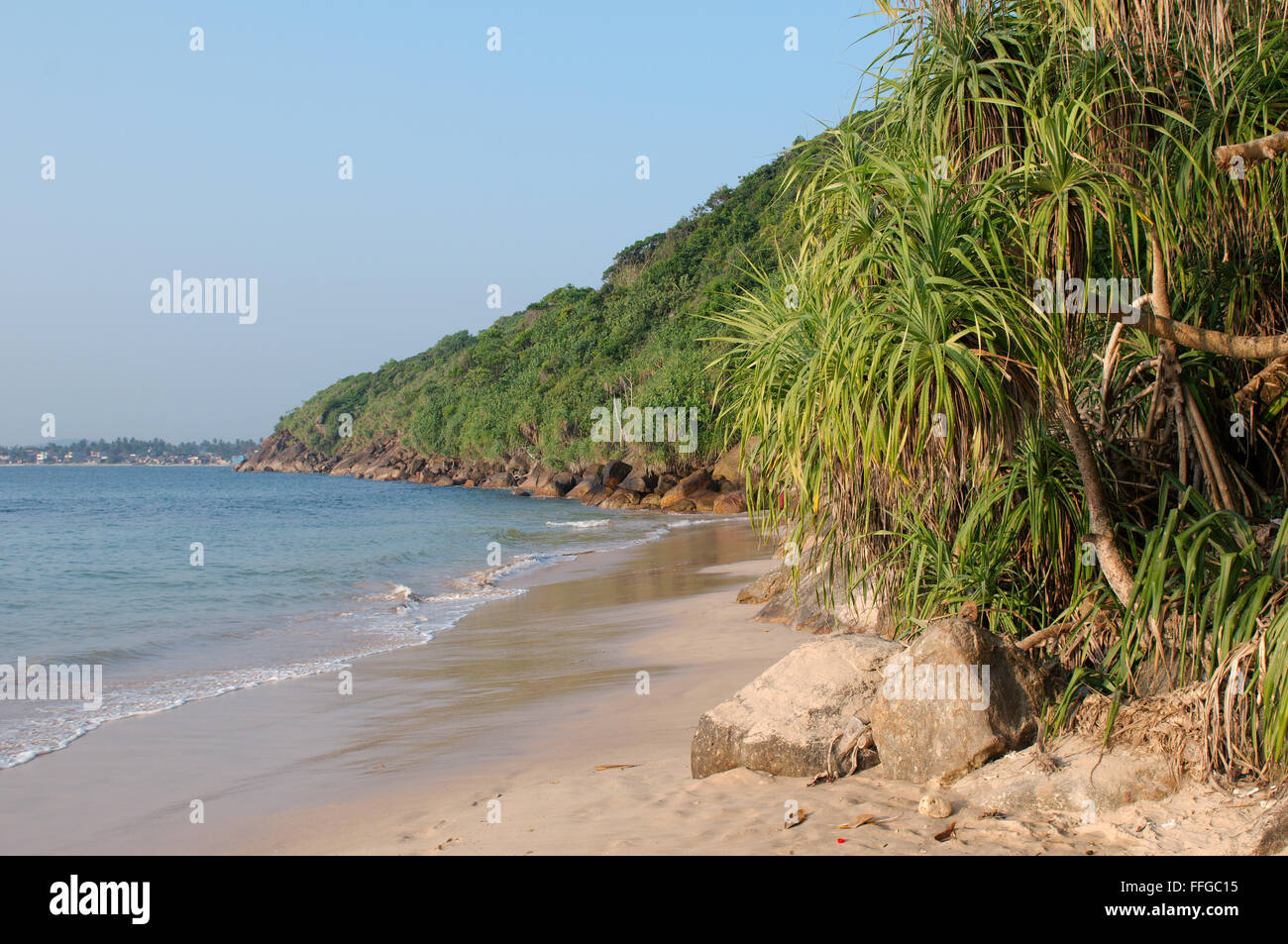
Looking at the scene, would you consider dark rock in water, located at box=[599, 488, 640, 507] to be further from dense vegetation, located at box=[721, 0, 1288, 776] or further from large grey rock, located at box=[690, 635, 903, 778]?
dense vegetation, located at box=[721, 0, 1288, 776]

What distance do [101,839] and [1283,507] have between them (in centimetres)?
691

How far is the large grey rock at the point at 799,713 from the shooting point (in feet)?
16.2

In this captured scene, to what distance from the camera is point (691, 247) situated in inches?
2835

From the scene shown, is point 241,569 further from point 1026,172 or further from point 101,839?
point 1026,172

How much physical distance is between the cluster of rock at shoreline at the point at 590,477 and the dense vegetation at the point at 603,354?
1.26m

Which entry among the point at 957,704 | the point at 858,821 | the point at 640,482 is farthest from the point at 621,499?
the point at 858,821

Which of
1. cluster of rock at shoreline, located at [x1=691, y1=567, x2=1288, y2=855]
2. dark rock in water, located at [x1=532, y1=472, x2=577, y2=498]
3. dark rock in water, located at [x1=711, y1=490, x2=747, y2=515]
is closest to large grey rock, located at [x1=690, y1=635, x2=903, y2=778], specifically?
cluster of rock at shoreline, located at [x1=691, y1=567, x2=1288, y2=855]

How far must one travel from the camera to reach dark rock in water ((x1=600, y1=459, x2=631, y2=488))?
156 ft

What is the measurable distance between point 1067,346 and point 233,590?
1621cm

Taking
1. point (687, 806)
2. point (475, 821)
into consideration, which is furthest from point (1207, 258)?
point (475, 821)

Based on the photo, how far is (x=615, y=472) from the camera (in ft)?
158

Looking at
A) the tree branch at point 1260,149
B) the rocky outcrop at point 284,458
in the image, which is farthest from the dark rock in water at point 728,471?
the rocky outcrop at point 284,458

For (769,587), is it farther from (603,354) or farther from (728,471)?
(603,354)

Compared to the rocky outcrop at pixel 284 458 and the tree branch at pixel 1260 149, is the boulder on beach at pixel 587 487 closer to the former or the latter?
the tree branch at pixel 1260 149
